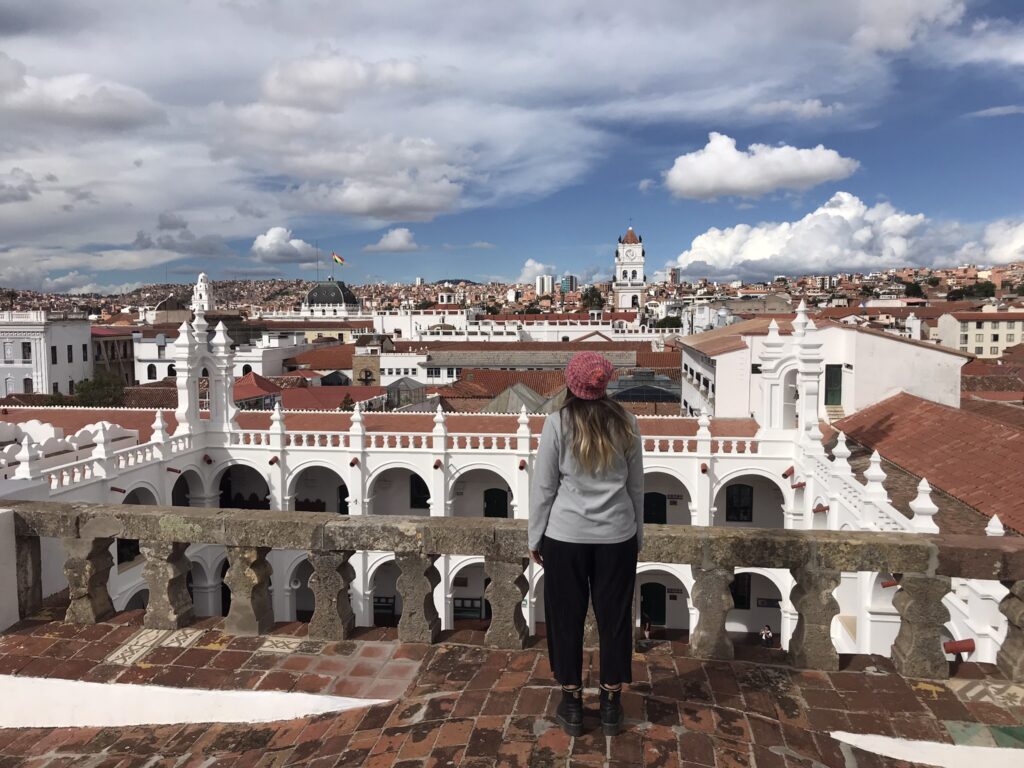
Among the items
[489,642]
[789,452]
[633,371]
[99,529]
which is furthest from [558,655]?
[633,371]

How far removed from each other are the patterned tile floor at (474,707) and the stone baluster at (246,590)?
0.33 ft

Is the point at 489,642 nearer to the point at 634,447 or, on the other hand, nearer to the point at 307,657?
the point at 307,657

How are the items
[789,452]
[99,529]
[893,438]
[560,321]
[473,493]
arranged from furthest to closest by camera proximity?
[560,321] → [473,493] → [789,452] → [893,438] → [99,529]

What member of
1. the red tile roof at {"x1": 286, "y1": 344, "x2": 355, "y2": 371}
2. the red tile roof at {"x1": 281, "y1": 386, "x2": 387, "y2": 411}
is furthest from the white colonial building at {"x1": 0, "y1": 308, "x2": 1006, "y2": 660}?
the red tile roof at {"x1": 286, "y1": 344, "x2": 355, "y2": 371}

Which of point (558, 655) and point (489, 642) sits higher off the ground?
point (558, 655)

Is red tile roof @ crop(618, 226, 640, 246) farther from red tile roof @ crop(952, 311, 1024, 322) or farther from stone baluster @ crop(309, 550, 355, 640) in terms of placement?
stone baluster @ crop(309, 550, 355, 640)

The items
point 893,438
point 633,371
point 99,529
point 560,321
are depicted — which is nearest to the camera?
point 99,529

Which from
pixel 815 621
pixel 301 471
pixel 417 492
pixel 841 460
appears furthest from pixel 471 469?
pixel 815 621

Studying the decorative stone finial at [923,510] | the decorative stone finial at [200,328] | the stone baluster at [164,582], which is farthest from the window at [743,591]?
the stone baluster at [164,582]

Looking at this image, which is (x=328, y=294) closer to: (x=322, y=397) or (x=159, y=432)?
(x=322, y=397)

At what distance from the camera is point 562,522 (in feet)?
10.8

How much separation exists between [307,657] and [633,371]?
135 ft

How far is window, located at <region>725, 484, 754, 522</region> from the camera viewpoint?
21.9 m

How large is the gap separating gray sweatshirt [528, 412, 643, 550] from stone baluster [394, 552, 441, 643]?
4.43 feet
